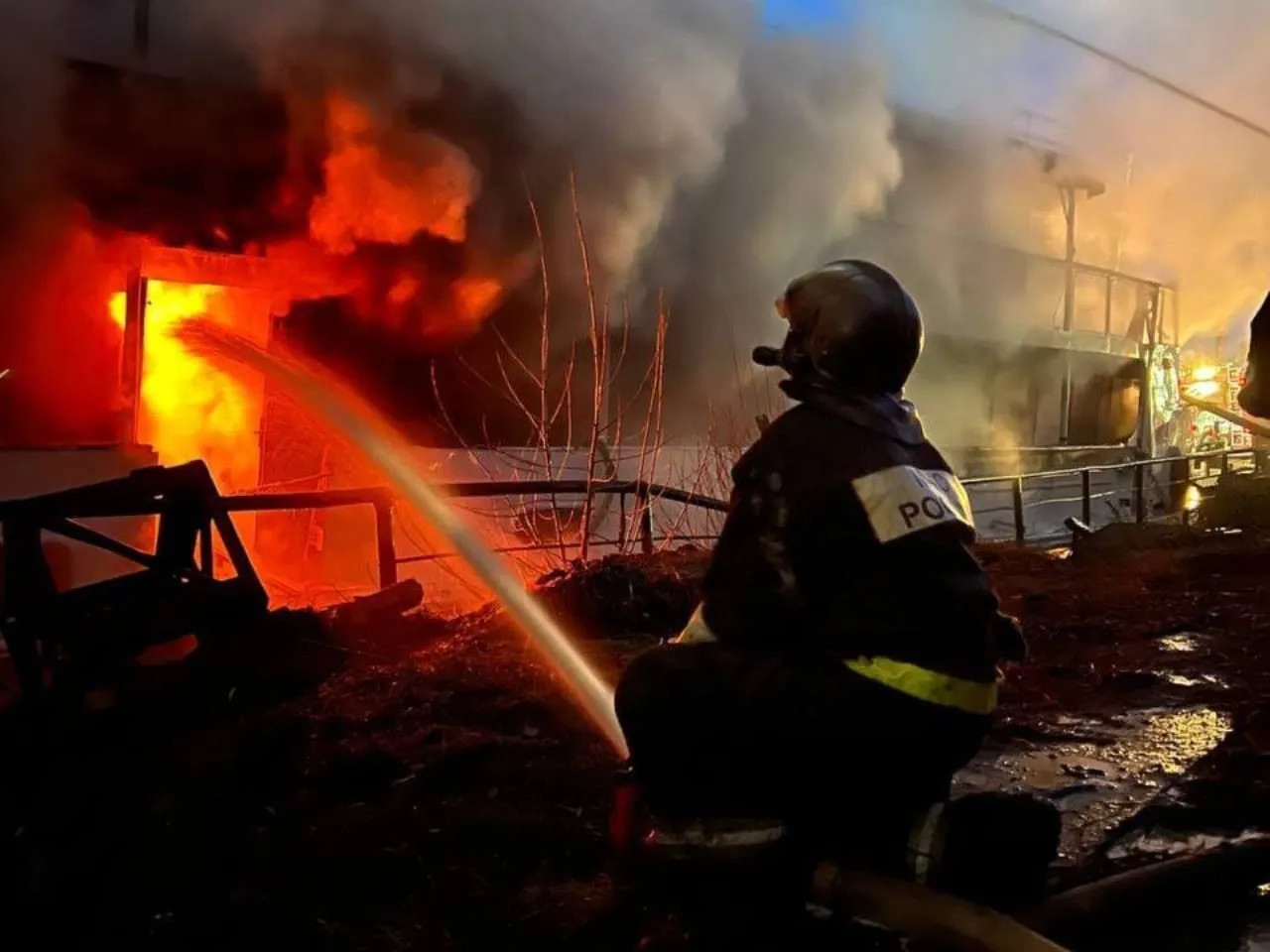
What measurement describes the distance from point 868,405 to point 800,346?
21 centimetres

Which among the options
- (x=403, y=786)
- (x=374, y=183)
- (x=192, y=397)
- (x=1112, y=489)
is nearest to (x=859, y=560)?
(x=403, y=786)

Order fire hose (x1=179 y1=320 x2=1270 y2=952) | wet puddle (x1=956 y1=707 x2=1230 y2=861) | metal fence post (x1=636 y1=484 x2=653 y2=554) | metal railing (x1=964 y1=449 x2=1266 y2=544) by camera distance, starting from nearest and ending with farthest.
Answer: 1. fire hose (x1=179 y1=320 x2=1270 y2=952)
2. wet puddle (x1=956 y1=707 x2=1230 y2=861)
3. metal fence post (x1=636 y1=484 x2=653 y2=554)
4. metal railing (x1=964 y1=449 x2=1266 y2=544)

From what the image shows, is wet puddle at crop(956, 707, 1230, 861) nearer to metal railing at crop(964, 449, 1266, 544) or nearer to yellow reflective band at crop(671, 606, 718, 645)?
yellow reflective band at crop(671, 606, 718, 645)

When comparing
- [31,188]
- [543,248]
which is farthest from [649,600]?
[31,188]

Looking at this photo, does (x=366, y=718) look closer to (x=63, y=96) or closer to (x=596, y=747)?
(x=596, y=747)

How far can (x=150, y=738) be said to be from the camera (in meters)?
3.18

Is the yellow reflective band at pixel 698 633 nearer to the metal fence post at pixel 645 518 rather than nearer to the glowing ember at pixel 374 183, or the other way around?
the metal fence post at pixel 645 518

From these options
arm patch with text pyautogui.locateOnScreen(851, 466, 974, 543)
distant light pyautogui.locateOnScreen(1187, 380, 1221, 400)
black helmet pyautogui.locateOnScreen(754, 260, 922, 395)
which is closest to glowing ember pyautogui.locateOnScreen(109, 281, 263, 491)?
black helmet pyautogui.locateOnScreen(754, 260, 922, 395)

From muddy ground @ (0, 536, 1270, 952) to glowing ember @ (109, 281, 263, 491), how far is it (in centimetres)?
438

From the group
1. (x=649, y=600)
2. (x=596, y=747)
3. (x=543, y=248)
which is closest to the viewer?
(x=596, y=747)

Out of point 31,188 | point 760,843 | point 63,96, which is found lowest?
point 760,843

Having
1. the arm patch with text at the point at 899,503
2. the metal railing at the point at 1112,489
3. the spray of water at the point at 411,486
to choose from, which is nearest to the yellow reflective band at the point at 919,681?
the arm patch with text at the point at 899,503

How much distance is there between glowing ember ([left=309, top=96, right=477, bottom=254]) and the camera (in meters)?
7.71

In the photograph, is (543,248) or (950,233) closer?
(543,248)
